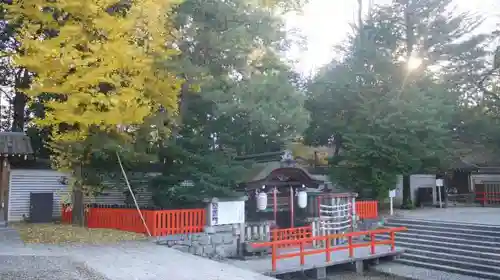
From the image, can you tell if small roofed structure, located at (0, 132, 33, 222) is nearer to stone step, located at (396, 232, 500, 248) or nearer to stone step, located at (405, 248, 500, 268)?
stone step, located at (405, 248, 500, 268)

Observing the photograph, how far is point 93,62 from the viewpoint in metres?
10.6

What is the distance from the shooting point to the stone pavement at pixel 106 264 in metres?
7.29

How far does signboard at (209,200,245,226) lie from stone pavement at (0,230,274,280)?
228 centimetres

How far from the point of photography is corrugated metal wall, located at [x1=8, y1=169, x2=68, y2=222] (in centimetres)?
1622

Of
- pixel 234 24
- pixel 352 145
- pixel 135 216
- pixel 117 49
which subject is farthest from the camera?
pixel 352 145

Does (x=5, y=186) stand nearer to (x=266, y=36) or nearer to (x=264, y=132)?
(x=264, y=132)

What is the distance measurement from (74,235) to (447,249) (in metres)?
10.9

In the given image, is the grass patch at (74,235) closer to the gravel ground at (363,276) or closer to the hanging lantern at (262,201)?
the hanging lantern at (262,201)

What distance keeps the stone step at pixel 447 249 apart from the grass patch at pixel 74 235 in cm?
870

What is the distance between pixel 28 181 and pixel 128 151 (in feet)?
25.1

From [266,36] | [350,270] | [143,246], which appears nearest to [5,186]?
[143,246]

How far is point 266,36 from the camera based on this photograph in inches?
541

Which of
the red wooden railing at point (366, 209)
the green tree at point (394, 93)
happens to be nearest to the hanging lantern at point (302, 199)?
the red wooden railing at point (366, 209)

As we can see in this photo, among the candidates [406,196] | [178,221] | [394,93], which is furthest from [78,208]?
[406,196]
